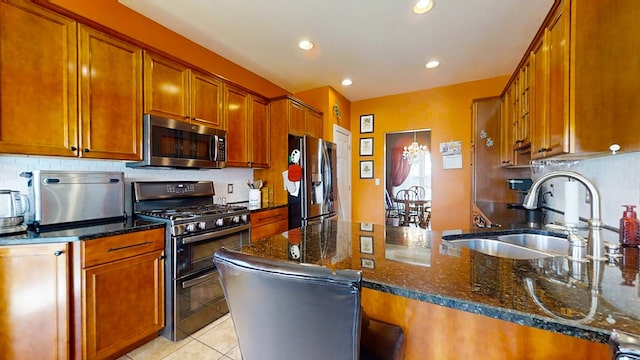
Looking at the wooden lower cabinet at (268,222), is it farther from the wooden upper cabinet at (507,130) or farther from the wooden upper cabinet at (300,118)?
the wooden upper cabinet at (507,130)

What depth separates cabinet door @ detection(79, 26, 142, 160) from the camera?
1.78 metres

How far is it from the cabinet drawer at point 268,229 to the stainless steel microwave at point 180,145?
785mm

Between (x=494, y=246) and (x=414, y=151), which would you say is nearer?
(x=494, y=246)

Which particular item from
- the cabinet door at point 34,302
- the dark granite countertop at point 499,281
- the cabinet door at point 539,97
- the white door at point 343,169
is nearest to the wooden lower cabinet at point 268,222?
the white door at point 343,169

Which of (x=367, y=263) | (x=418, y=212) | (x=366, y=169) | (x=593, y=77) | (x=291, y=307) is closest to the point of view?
(x=291, y=307)

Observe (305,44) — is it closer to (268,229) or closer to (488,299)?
(268,229)

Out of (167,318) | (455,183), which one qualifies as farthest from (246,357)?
(455,183)

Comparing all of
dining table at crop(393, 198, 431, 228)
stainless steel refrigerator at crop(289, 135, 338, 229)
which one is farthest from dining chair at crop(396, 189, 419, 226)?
stainless steel refrigerator at crop(289, 135, 338, 229)

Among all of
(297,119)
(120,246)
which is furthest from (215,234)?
(297,119)

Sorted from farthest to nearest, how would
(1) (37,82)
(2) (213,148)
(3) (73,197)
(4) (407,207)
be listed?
(4) (407,207), (2) (213,148), (3) (73,197), (1) (37,82)

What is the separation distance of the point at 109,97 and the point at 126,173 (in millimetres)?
680

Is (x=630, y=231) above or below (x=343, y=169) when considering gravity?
below

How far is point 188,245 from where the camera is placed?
6.63 feet

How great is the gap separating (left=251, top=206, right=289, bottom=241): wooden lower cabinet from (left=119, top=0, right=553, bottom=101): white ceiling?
1.88 meters
